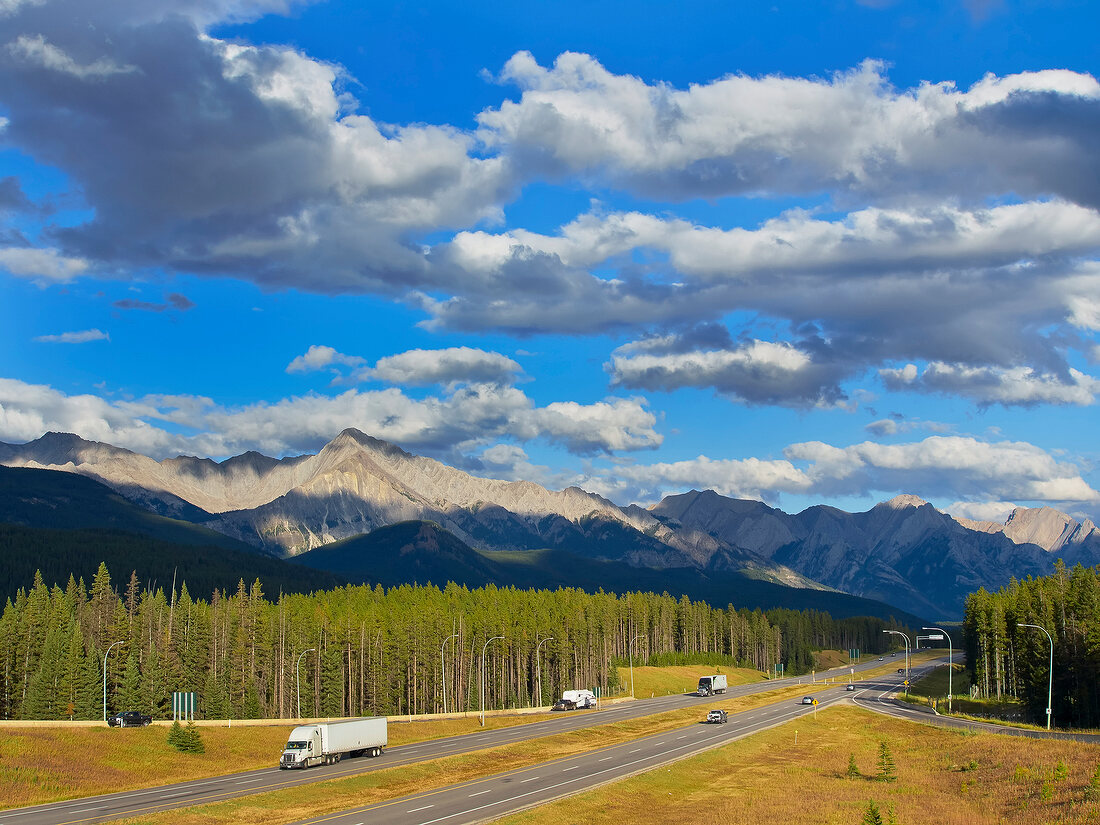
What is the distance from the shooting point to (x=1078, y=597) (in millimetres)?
119250

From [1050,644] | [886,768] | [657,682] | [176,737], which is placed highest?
[1050,644]

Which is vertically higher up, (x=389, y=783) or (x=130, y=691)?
(x=389, y=783)

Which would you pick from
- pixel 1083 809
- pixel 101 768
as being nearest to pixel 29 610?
pixel 101 768

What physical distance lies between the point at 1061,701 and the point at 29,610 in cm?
13815

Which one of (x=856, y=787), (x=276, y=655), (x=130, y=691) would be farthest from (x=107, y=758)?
(x=276, y=655)

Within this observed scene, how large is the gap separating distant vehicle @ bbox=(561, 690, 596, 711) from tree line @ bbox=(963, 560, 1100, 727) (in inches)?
2297

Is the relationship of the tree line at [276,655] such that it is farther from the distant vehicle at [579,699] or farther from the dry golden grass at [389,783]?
the dry golden grass at [389,783]

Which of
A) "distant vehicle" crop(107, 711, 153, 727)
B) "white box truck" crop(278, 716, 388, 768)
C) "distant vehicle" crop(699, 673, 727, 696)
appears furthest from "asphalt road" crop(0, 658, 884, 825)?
"distant vehicle" crop(699, 673, 727, 696)

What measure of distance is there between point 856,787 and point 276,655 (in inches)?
4285

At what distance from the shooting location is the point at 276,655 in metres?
155

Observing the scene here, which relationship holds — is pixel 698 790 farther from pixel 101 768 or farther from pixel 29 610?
pixel 29 610

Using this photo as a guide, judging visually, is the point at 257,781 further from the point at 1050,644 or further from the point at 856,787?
the point at 1050,644

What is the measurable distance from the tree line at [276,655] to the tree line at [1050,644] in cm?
6664

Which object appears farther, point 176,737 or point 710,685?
point 710,685
